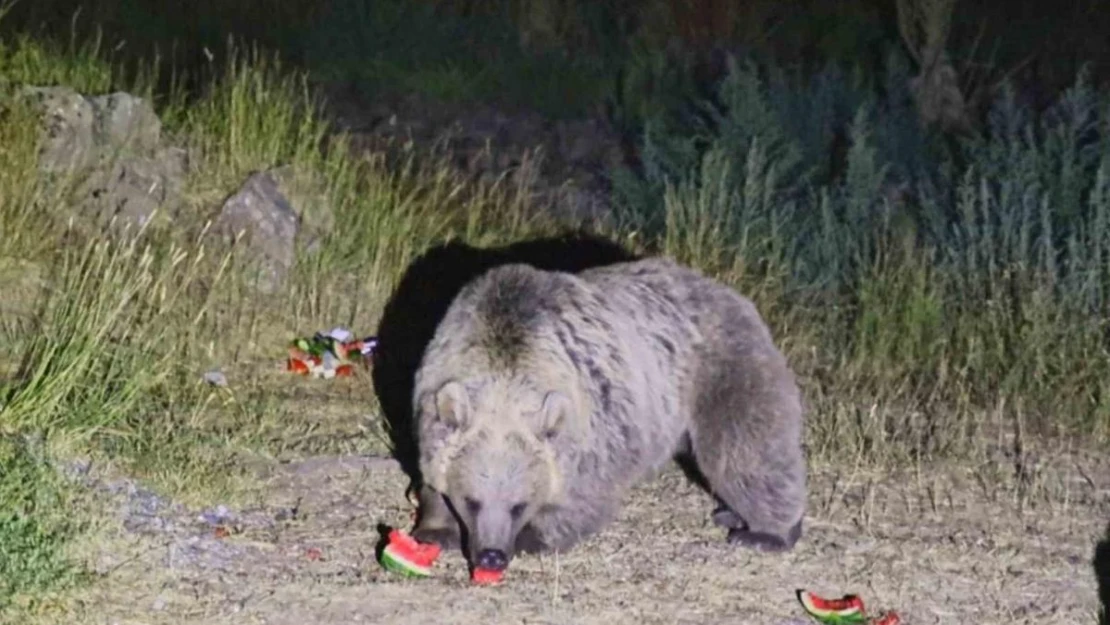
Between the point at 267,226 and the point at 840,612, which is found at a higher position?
the point at 267,226

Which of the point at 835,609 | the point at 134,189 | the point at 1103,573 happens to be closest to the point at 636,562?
the point at 835,609

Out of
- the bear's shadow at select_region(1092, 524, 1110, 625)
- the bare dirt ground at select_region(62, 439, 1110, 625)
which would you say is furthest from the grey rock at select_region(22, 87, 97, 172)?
the bear's shadow at select_region(1092, 524, 1110, 625)

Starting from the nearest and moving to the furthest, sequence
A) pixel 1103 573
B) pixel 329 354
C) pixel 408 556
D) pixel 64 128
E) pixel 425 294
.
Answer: pixel 408 556
pixel 1103 573
pixel 329 354
pixel 64 128
pixel 425 294

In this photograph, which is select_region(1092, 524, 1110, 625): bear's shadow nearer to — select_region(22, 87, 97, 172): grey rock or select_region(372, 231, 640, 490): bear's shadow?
select_region(372, 231, 640, 490): bear's shadow

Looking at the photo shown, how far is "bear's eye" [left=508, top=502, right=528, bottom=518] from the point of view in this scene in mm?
6847

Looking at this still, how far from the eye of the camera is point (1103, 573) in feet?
24.9

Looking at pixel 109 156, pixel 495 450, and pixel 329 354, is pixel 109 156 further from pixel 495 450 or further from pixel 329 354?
pixel 495 450

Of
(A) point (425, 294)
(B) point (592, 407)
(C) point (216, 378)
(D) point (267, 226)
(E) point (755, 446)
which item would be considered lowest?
(C) point (216, 378)

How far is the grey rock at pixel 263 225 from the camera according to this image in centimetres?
1021

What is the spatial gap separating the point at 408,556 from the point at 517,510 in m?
0.42

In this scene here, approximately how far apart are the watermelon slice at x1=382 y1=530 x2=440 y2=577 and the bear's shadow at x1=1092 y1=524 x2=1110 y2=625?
2.27 m

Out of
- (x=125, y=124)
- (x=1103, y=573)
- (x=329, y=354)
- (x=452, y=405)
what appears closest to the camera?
(x=452, y=405)

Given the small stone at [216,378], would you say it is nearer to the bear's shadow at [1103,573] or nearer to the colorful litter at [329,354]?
the colorful litter at [329,354]

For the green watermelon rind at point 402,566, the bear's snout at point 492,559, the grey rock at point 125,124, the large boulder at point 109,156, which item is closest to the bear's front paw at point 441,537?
the green watermelon rind at point 402,566
